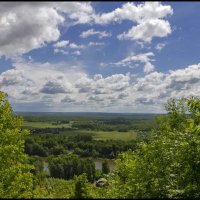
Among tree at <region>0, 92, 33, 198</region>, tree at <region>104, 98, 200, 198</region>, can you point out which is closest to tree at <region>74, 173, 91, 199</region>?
tree at <region>104, 98, 200, 198</region>

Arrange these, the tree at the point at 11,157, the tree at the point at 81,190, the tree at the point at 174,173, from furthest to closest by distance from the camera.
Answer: the tree at the point at 11,157
the tree at the point at 174,173
the tree at the point at 81,190

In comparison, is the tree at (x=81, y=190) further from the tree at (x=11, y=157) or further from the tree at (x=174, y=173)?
the tree at (x=11, y=157)

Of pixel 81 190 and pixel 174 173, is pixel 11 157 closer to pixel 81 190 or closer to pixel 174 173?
pixel 174 173

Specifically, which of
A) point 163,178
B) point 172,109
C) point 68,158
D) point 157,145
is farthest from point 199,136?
point 68,158

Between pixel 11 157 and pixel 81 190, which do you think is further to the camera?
pixel 11 157

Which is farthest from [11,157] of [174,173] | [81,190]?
[81,190]

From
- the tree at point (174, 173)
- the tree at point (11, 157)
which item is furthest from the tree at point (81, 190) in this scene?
the tree at point (11, 157)

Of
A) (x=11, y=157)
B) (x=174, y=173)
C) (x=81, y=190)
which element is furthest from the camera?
(x=11, y=157)

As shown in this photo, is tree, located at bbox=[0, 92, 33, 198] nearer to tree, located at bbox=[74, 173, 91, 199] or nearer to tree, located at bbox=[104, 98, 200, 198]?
tree, located at bbox=[104, 98, 200, 198]
